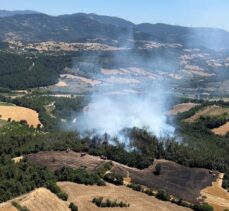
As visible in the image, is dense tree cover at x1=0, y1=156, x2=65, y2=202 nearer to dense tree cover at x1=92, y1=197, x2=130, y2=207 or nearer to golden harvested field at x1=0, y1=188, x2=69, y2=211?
golden harvested field at x1=0, y1=188, x2=69, y2=211

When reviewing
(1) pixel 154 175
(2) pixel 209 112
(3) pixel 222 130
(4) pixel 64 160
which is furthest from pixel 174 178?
(2) pixel 209 112

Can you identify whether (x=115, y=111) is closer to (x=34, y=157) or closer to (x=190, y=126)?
(x=190, y=126)

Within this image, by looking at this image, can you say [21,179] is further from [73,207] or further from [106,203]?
[106,203]

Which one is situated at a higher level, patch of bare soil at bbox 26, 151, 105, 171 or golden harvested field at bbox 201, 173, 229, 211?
patch of bare soil at bbox 26, 151, 105, 171

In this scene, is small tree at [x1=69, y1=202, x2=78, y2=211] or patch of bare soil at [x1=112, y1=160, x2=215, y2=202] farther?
patch of bare soil at [x1=112, y1=160, x2=215, y2=202]

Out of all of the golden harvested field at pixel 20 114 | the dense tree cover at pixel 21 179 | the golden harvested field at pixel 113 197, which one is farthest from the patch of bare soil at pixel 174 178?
the golden harvested field at pixel 20 114

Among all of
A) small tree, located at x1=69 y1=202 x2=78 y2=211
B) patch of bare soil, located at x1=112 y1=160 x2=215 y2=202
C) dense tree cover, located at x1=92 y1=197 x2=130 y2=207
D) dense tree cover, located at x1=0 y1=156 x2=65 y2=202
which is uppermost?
dense tree cover, located at x1=0 y1=156 x2=65 y2=202

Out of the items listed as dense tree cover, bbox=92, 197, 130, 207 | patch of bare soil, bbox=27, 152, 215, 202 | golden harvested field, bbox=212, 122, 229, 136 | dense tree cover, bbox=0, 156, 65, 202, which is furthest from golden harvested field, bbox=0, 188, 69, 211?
golden harvested field, bbox=212, 122, 229, 136
